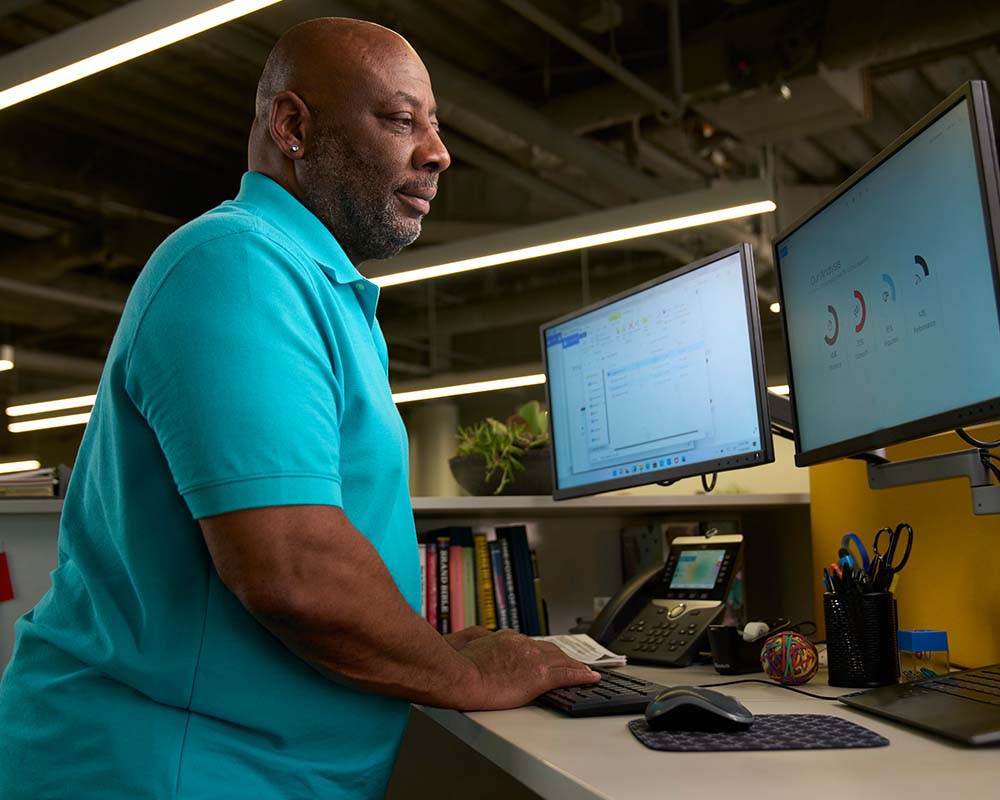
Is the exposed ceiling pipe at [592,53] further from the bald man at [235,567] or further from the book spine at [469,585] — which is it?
the bald man at [235,567]

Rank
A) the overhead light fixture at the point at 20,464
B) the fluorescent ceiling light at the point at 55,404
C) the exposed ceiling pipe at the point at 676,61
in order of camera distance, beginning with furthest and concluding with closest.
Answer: the overhead light fixture at the point at 20,464 → the fluorescent ceiling light at the point at 55,404 → the exposed ceiling pipe at the point at 676,61

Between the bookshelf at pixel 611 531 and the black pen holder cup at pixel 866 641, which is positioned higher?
the bookshelf at pixel 611 531

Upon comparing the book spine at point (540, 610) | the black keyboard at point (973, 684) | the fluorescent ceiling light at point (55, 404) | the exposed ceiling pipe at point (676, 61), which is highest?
the exposed ceiling pipe at point (676, 61)

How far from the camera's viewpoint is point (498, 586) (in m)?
2.17

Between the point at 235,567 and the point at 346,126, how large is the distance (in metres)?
0.65

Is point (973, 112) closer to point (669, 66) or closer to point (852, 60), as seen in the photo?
point (852, 60)

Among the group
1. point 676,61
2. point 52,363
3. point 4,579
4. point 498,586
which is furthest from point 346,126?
point 52,363

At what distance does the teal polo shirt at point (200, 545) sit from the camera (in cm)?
106

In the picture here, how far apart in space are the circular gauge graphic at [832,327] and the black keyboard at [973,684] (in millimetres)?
498

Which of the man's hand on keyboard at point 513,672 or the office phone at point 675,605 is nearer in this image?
the man's hand on keyboard at point 513,672

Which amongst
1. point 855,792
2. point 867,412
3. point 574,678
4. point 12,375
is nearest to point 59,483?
point 574,678

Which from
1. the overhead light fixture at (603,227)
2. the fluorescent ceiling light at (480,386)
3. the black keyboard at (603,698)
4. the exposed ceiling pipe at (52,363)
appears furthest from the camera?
the exposed ceiling pipe at (52,363)

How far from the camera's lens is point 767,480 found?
2.63 metres

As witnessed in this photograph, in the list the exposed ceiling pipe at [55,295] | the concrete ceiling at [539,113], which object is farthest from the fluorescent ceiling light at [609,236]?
the exposed ceiling pipe at [55,295]
